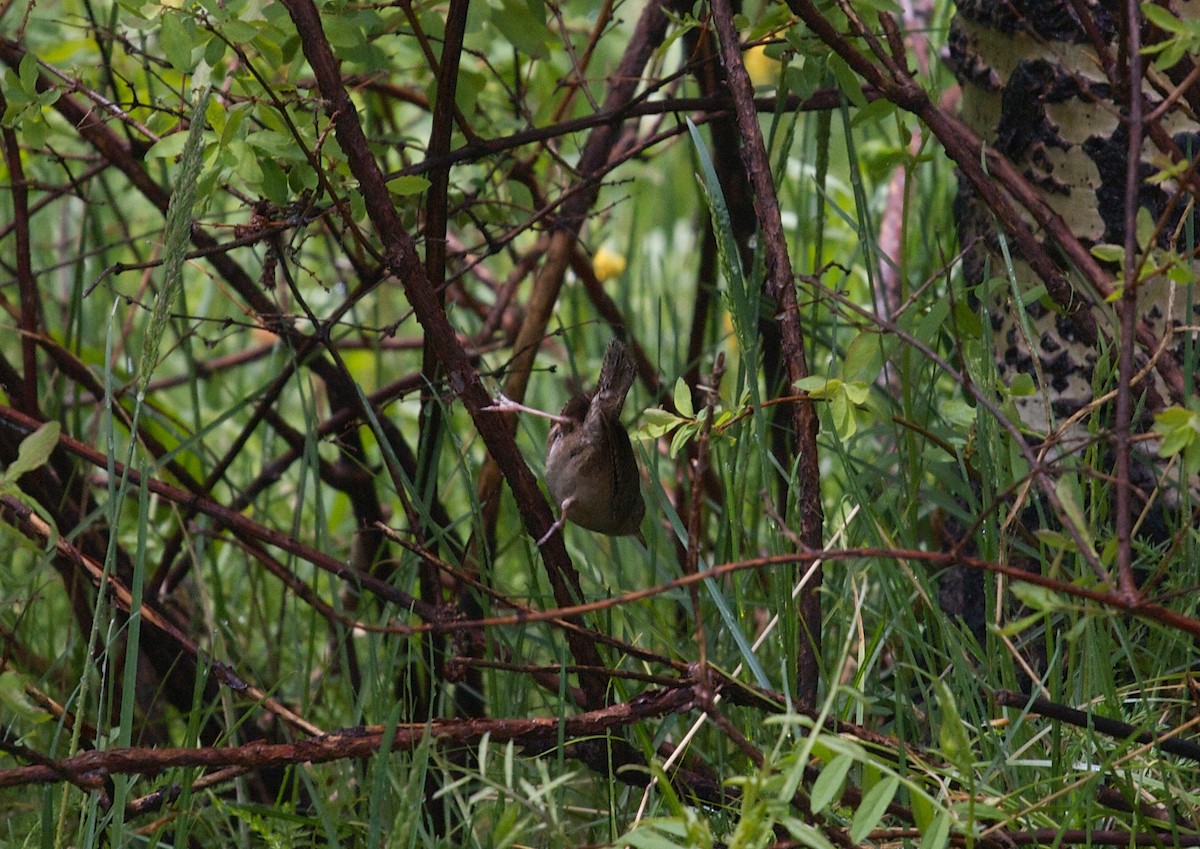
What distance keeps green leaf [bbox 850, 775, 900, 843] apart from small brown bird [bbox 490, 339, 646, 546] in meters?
0.66

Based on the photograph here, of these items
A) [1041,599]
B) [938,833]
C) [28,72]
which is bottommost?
[938,833]

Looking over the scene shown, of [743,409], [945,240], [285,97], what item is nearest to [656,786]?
[743,409]

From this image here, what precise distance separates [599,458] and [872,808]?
0.74 meters

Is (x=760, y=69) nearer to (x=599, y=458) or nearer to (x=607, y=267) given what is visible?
(x=607, y=267)

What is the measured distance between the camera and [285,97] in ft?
6.21

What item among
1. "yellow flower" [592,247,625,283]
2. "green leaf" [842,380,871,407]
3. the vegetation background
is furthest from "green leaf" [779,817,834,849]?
"yellow flower" [592,247,625,283]

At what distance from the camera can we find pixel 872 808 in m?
1.21

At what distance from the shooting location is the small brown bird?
1.78 metres

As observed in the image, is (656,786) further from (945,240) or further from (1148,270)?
(945,240)

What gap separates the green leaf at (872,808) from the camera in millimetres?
1182

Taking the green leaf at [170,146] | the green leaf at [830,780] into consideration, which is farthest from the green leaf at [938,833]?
the green leaf at [170,146]

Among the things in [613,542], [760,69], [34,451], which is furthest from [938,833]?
[760,69]

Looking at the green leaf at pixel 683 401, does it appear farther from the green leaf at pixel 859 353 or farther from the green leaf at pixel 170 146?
the green leaf at pixel 170 146

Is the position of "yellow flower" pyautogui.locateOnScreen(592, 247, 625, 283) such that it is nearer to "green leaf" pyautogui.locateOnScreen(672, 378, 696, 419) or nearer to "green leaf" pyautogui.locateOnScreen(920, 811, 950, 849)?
"green leaf" pyautogui.locateOnScreen(672, 378, 696, 419)
